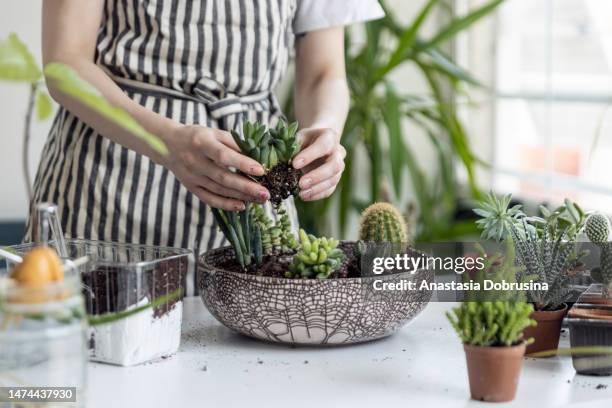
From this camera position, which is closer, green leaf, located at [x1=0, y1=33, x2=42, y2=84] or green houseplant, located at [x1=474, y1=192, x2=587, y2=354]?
green leaf, located at [x1=0, y1=33, x2=42, y2=84]

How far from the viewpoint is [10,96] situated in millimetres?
3092

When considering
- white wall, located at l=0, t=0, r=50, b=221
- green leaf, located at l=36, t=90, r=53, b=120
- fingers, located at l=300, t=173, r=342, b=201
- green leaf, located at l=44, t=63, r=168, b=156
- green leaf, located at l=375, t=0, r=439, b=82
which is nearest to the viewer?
green leaf, located at l=44, t=63, r=168, b=156

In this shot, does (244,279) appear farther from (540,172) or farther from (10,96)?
(540,172)

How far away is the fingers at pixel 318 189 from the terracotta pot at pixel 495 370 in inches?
14.3

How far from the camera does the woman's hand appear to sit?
1.12 meters

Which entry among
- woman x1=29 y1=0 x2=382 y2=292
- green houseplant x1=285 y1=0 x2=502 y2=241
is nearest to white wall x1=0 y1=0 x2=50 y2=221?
green houseplant x1=285 y1=0 x2=502 y2=241

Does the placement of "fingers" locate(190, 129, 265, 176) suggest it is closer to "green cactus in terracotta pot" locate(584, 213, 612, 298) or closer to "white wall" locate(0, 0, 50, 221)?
"green cactus in terracotta pot" locate(584, 213, 612, 298)

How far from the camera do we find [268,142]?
110cm

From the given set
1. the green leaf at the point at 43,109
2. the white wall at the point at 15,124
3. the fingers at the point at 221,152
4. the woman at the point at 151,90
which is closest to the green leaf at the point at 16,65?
the green leaf at the point at 43,109

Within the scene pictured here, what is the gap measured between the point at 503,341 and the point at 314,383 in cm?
21

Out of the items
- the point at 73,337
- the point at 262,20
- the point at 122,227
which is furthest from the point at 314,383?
the point at 262,20

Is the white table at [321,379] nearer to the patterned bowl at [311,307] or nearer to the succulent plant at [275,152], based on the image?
the patterned bowl at [311,307]

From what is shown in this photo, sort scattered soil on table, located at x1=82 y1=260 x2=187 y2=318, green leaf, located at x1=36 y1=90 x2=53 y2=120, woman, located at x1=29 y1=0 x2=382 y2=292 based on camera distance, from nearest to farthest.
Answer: green leaf, located at x1=36 y1=90 x2=53 y2=120 → scattered soil on table, located at x1=82 y1=260 x2=187 y2=318 → woman, located at x1=29 y1=0 x2=382 y2=292

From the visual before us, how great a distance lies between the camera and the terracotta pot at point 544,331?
3.48ft
